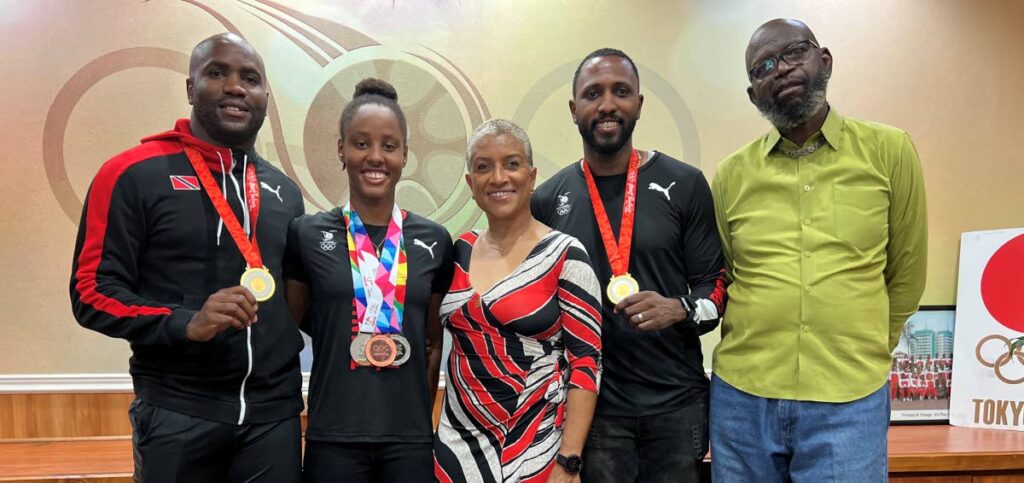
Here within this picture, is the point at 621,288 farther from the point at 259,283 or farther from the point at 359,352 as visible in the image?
the point at 259,283

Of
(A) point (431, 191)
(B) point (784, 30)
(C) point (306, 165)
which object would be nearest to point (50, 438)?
(C) point (306, 165)

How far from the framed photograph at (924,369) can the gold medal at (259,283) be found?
3420mm

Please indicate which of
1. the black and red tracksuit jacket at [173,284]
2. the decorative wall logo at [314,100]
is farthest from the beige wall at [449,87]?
the black and red tracksuit jacket at [173,284]

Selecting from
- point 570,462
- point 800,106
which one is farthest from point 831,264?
point 570,462

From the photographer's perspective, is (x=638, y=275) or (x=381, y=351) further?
(x=638, y=275)

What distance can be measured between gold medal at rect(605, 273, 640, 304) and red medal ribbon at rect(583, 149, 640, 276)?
8cm

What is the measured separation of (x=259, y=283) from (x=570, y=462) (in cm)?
101

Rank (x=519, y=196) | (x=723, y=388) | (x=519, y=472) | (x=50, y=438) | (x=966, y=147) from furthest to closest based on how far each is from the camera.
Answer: (x=966, y=147)
(x=50, y=438)
(x=723, y=388)
(x=519, y=196)
(x=519, y=472)

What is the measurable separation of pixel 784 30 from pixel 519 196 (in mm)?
1010

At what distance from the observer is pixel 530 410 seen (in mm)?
1894

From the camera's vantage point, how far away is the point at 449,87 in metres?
3.61

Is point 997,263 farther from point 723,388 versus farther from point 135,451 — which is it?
point 135,451

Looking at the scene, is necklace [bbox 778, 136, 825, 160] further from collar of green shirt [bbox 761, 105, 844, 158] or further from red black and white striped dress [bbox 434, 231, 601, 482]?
red black and white striped dress [bbox 434, 231, 601, 482]

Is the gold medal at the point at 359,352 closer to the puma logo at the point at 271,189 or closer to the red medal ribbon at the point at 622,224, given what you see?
the puma logo at the point at 271,189
